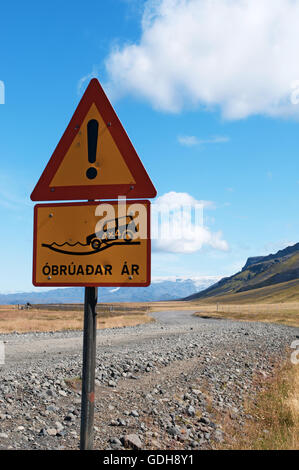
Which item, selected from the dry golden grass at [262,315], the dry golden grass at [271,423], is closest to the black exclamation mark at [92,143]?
the dry golden grass at [271,423]

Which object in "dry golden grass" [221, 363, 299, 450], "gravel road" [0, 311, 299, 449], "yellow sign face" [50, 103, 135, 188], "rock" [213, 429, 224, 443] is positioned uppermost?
"yellow sign face" [50, 103, 135, 188]

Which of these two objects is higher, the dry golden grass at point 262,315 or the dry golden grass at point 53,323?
the dry golden grass at point 53,323

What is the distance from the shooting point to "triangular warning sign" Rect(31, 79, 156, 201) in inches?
147

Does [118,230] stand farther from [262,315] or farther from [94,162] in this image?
[262,315]

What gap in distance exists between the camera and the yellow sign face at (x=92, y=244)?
359 centimetres

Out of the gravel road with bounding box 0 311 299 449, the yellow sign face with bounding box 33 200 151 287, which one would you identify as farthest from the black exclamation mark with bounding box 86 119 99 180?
the gravel road with bounding box 0 311 299 449

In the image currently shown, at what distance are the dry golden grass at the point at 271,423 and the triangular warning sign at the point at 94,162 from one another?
15.1ft

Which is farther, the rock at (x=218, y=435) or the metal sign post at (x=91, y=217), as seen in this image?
the rock at (x=218, y=435)

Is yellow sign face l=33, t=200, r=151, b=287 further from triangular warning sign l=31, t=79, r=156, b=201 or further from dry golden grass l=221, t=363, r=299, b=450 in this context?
dry golden grass l=221, t=363, r=299, b=450

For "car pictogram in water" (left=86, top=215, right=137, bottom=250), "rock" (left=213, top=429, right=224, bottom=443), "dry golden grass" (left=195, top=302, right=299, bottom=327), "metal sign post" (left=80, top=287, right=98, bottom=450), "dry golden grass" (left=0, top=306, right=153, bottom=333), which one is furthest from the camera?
"dry golden grass" (left=195, top=302, right=299, bottom=327)

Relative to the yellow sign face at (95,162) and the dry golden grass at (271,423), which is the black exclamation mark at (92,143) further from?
the dry golden grass at (271,423)

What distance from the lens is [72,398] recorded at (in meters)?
7.80

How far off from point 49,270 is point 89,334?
72cm

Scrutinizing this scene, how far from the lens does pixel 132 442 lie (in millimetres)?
5840
